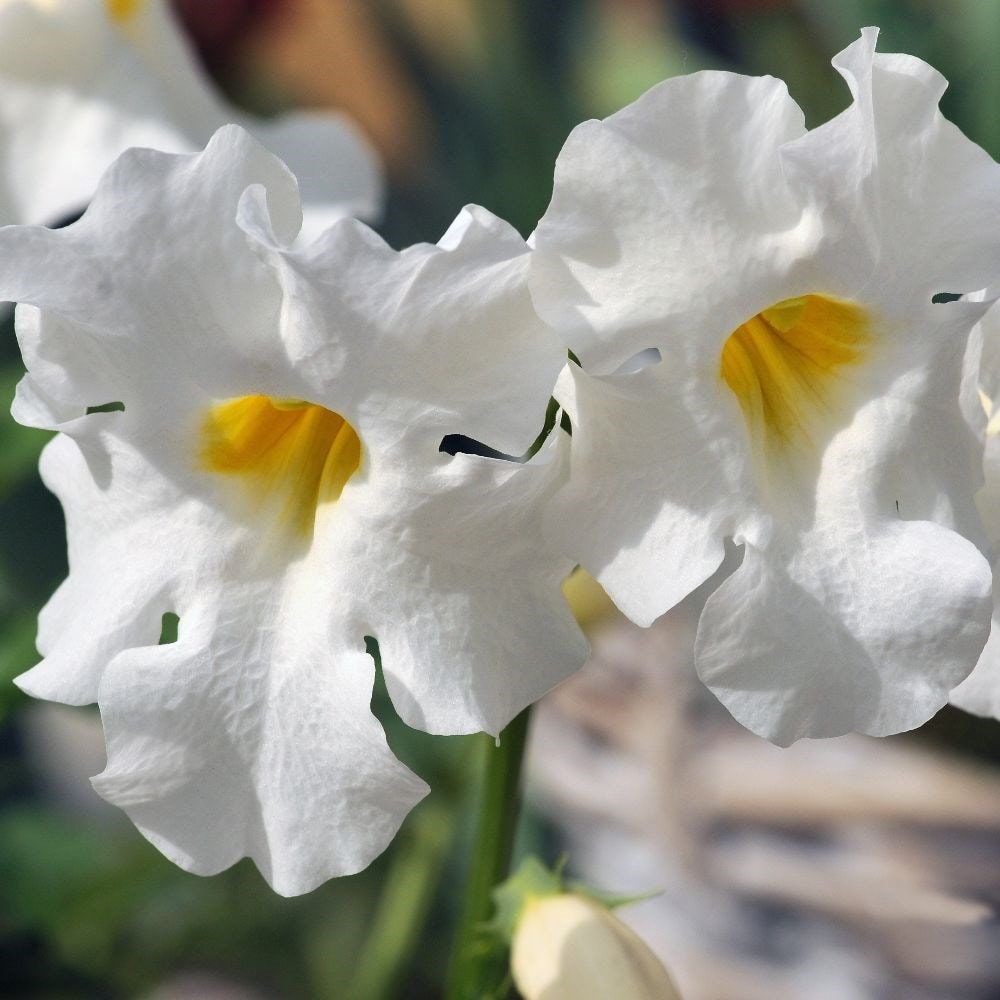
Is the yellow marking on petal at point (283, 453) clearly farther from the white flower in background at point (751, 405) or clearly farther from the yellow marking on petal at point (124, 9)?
the yellow marking on petal at point (124, 9)

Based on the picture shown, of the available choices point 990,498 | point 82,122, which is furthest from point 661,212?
point 82,122

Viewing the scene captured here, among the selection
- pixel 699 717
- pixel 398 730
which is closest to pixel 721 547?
pixel 398 730

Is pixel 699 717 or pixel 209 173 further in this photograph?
pixel 699 717

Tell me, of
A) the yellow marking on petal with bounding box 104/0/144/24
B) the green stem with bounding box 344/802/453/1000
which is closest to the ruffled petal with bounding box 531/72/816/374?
the yellow marking on petal with bounding box 104/0/144/24

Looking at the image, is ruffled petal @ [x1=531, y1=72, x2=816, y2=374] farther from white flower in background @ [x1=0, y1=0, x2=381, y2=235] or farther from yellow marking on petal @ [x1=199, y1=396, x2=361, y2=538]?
white flower in background @ [x1=0, y1=0, x2=381, y2=235]

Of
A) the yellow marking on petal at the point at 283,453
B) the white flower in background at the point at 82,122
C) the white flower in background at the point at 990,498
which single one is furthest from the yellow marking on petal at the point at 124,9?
the white flower in background at the point at 990,498

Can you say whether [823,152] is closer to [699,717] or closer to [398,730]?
[398,730]

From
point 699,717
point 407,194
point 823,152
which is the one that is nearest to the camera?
point 823,152
